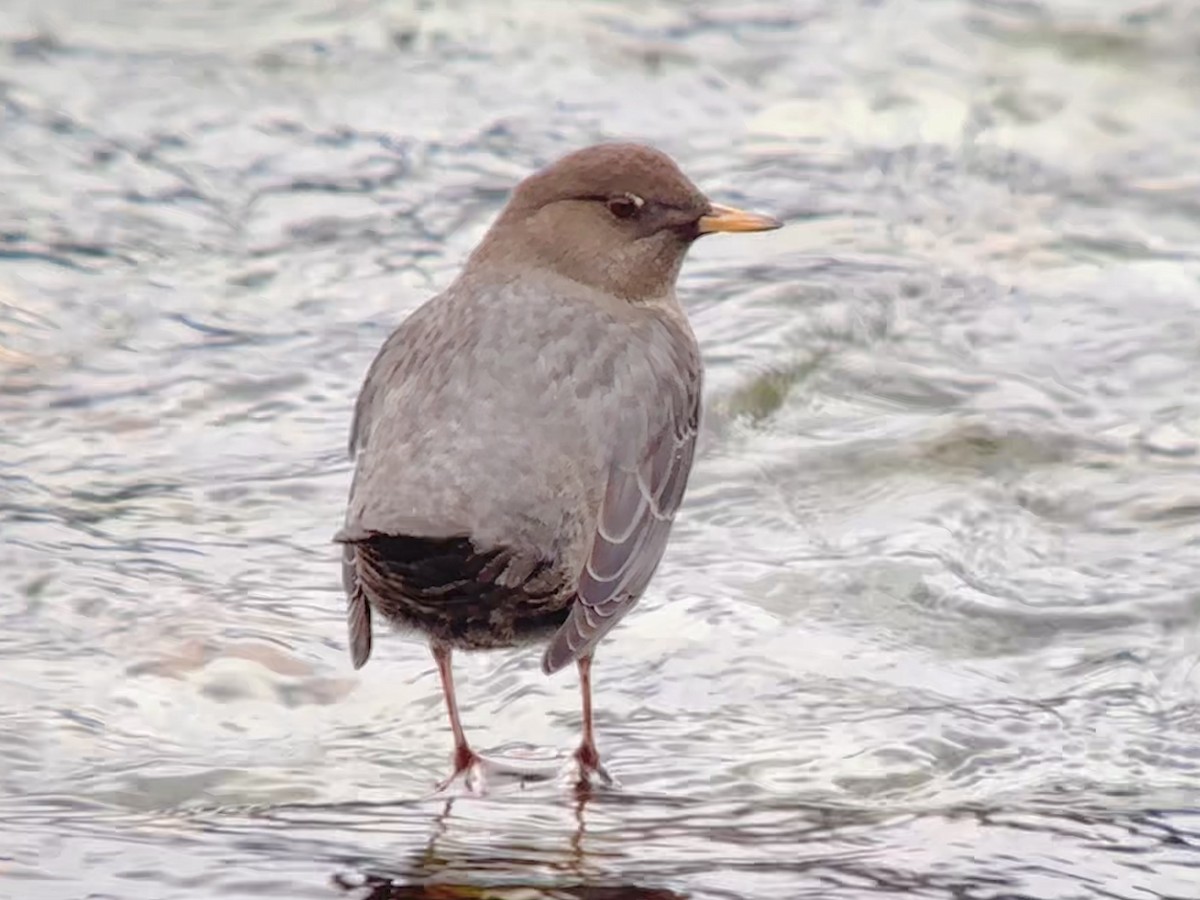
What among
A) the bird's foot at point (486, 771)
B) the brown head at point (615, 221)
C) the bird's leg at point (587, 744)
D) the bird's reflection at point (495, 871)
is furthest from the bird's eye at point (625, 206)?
the bird's reflection at point (495, 871)

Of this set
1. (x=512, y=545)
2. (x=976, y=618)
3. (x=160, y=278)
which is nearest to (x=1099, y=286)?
(x=976, y=618)

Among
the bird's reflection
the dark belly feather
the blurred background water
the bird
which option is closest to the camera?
the bird's reflection

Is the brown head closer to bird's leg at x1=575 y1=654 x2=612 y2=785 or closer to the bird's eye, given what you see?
the bird's eye

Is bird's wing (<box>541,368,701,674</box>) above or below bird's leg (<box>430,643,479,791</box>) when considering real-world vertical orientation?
above

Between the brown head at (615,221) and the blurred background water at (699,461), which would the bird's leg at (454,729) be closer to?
the blurred background water at (699,461)

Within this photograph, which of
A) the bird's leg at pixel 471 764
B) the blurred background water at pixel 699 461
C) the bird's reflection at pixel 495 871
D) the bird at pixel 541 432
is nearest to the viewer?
the bird's reflection at pixel 495 871

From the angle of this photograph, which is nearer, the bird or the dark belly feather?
the dark belly feather

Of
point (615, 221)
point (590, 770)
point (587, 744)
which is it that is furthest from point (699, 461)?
point (590, 770)

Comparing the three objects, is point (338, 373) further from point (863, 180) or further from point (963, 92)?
point (963, 92)

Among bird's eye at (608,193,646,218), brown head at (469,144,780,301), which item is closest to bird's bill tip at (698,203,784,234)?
brown head at (469,144,780,301)
